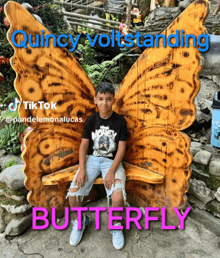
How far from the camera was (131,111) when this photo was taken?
2168mm

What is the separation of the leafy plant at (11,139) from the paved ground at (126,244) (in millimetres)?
1468

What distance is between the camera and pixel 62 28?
4.11m

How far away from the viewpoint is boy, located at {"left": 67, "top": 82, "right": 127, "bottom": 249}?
6.48 ft

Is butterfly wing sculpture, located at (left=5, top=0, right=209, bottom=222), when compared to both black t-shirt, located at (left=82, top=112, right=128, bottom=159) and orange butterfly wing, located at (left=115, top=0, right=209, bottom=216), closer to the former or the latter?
orange butterfly wing, located at (left=115, top=0, right=209, bottom=216)

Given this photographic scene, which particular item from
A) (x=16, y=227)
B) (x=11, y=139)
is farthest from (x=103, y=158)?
(x=11, y=139)

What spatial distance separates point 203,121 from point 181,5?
5.67m

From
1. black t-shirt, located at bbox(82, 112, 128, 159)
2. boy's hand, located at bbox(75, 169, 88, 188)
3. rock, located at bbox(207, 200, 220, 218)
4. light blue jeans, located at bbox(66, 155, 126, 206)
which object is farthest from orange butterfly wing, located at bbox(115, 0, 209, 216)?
boy's hand, located at bbox(75, 169, 88, 188)

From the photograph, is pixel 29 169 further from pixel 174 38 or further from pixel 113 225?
pixel 174 38

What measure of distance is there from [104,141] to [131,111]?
406mm

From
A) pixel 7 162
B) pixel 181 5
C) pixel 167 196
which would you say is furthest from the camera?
pixel 181 5

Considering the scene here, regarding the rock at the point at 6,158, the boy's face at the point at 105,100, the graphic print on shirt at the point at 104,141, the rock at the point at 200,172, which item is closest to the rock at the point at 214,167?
the rock at the point at 200,172

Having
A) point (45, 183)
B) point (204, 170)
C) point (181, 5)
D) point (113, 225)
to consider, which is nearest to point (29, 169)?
point (45, 183)

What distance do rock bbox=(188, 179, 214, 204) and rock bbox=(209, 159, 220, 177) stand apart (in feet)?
0.54

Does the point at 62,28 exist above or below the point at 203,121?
above
